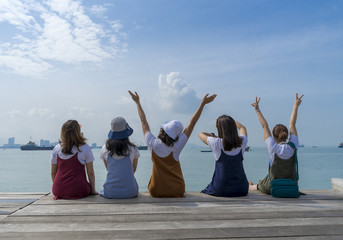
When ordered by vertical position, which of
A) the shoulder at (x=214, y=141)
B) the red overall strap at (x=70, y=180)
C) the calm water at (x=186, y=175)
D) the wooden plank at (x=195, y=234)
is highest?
the shoulder at (x=214, y=141)

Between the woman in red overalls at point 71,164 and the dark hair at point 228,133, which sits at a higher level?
the dark hair at point 228,133

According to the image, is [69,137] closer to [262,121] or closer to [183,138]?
[183,138]

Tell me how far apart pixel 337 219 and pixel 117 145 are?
8.88 feet

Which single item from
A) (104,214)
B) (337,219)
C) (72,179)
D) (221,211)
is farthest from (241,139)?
(72,179)

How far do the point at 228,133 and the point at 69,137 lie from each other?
220 cm

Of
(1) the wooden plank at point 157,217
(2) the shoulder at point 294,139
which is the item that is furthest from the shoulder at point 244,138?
(1) the wooden plank at point 157,217

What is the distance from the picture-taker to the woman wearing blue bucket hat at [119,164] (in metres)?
4.01

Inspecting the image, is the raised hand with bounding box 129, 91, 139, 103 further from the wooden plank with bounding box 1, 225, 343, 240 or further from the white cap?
the wooden plank with bounding box 1, 225, 343, 240

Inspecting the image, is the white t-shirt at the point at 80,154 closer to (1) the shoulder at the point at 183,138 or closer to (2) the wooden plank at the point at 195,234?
(1) the shoulder at the point at 183,138

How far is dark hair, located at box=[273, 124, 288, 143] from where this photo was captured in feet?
14.0

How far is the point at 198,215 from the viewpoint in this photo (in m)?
3.18

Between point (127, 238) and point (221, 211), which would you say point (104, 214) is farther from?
point (221, 211)

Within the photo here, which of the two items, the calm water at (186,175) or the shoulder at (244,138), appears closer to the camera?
the shoulder at (244,138)

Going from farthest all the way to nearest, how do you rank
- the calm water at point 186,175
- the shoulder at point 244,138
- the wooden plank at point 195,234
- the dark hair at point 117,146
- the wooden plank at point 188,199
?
the calm water at point 186,175 < the shoulder at point 244,138 < the dark hair at point 117,146 < the wooden plank at point 188,199 < the wooden plank at point 195,234
